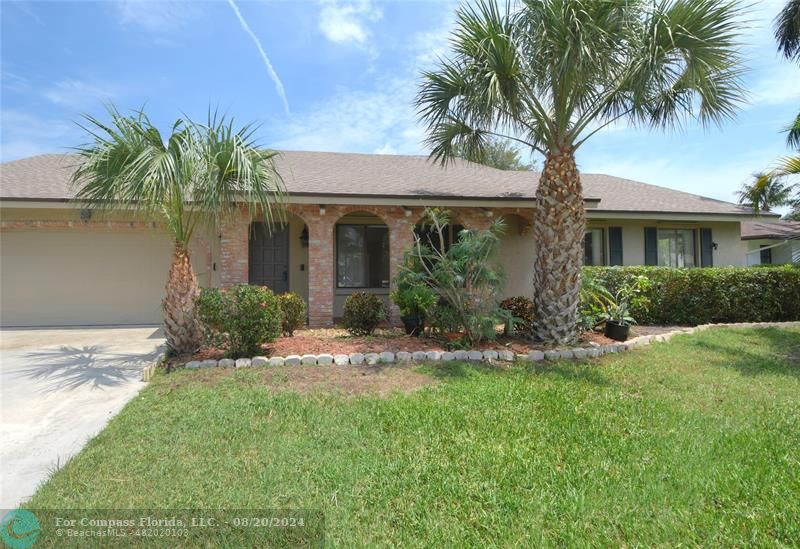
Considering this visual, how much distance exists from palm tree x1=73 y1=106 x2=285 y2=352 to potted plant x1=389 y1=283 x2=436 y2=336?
2.96 m

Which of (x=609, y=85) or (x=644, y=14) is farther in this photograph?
(x=609, y=85)

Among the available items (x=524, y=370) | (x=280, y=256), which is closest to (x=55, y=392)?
(x=280, y=256)

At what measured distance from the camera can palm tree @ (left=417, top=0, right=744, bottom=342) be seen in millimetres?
6148

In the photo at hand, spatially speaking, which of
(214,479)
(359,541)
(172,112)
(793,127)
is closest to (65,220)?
(172,112)

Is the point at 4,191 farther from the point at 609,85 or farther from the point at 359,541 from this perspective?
the point at 609,85

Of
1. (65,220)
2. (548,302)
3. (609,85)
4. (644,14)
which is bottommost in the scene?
(548,302)

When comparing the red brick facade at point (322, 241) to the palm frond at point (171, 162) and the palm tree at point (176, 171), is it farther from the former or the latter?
the palm frond at point (171, 162)

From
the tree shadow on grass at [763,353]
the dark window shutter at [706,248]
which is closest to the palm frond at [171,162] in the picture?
the tree shadow on grass at [763,353]

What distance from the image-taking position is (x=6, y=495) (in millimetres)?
3061

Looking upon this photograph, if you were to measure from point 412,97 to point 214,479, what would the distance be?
24.2 feet

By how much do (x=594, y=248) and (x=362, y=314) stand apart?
28.6 ft

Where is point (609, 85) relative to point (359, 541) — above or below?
above

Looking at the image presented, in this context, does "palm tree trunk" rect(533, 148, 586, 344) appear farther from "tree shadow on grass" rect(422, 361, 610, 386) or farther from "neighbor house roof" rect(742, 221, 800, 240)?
"neighbor house roof" rect(742, 221, 800, 240)

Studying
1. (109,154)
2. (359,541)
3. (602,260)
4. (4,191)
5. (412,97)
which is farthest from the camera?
(602,260)
